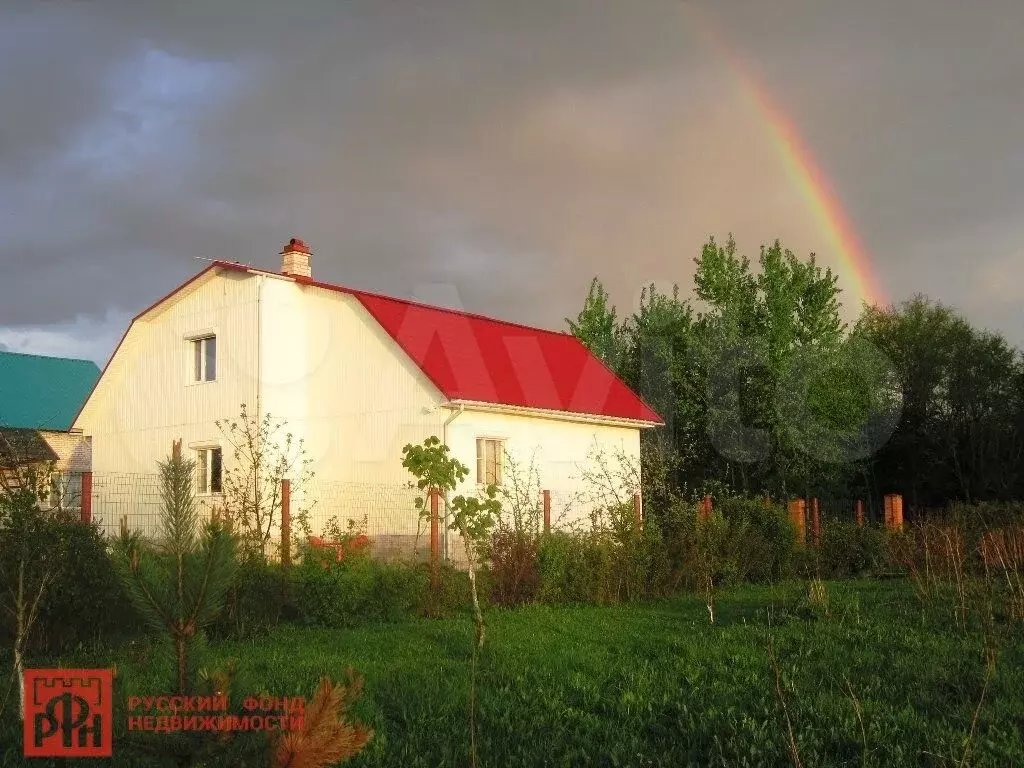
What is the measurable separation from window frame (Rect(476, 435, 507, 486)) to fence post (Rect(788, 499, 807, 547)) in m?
5.71

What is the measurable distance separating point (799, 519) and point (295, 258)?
1235 cm

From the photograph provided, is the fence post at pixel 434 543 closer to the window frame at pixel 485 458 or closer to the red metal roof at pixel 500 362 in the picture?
the red metal roof at pixel 500 362

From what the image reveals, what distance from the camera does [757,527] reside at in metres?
16.9

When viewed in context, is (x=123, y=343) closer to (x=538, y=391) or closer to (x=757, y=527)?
(x=538, y=391)

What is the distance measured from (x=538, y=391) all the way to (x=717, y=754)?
16.6 meters

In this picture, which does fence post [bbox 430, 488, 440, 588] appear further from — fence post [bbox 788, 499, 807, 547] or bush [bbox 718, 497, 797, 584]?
fence post [bbox 788, 499, 807, 547]

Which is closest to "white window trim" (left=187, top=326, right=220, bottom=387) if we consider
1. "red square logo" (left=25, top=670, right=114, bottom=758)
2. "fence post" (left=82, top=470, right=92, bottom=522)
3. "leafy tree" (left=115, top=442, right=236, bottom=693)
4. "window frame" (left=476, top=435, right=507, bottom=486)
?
"window frame" (left=476, top=435, right=507, bottom=486)

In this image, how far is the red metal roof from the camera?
20.0 m

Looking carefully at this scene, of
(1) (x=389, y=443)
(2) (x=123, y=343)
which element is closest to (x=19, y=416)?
(2) (x=123, y=343)

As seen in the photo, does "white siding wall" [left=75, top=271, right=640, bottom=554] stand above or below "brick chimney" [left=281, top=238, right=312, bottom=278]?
below

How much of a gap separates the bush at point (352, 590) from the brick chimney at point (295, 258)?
41.0 feet

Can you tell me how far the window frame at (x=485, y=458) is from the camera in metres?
20.0

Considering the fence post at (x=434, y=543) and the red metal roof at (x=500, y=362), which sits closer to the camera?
the fence post at (x=434, y=543)

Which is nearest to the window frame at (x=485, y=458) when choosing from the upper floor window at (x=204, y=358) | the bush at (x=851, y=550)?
the bush at (x=851, y=550)
